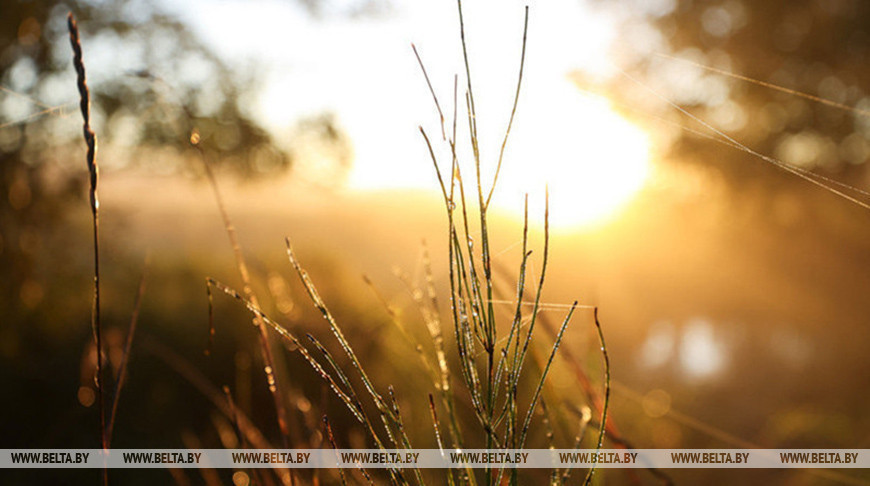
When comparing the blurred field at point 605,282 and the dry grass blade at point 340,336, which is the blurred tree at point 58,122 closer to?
the blurred field at point 605,282

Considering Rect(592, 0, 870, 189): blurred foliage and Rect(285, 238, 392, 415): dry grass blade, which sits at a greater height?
Rect(592, 0, 870, 189): blurred foliage

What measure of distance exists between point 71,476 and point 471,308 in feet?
12.0

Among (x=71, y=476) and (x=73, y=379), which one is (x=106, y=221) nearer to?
(x=73, y=379)

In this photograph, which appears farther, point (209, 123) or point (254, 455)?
point (209, 123)

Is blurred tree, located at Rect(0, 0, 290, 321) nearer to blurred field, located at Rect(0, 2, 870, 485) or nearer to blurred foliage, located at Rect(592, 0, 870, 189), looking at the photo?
blurred field, located at Rect(0, 2, 870, 485)

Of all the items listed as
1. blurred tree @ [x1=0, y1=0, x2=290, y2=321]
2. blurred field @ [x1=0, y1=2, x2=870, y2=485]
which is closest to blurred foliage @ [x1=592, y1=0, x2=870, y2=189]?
blurred field @ [x1=0, y1=2, x2=870, y2=485]

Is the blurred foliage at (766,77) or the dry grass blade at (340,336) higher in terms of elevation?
the blurred foliage at (766,77)

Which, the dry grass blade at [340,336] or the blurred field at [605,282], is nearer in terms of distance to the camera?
the dry grass blade at [340,336]

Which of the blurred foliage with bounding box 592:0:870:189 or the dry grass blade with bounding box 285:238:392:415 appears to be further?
the blurred foliage with bounding box 592:0:870:189

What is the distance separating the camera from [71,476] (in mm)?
3227

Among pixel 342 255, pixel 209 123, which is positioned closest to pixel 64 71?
pixel 209 123

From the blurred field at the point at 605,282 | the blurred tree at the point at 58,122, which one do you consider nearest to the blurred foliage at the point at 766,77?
the blurred field at the point at 605,282

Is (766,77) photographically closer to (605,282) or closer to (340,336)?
(605,282)

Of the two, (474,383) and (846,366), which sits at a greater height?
(474,383)
